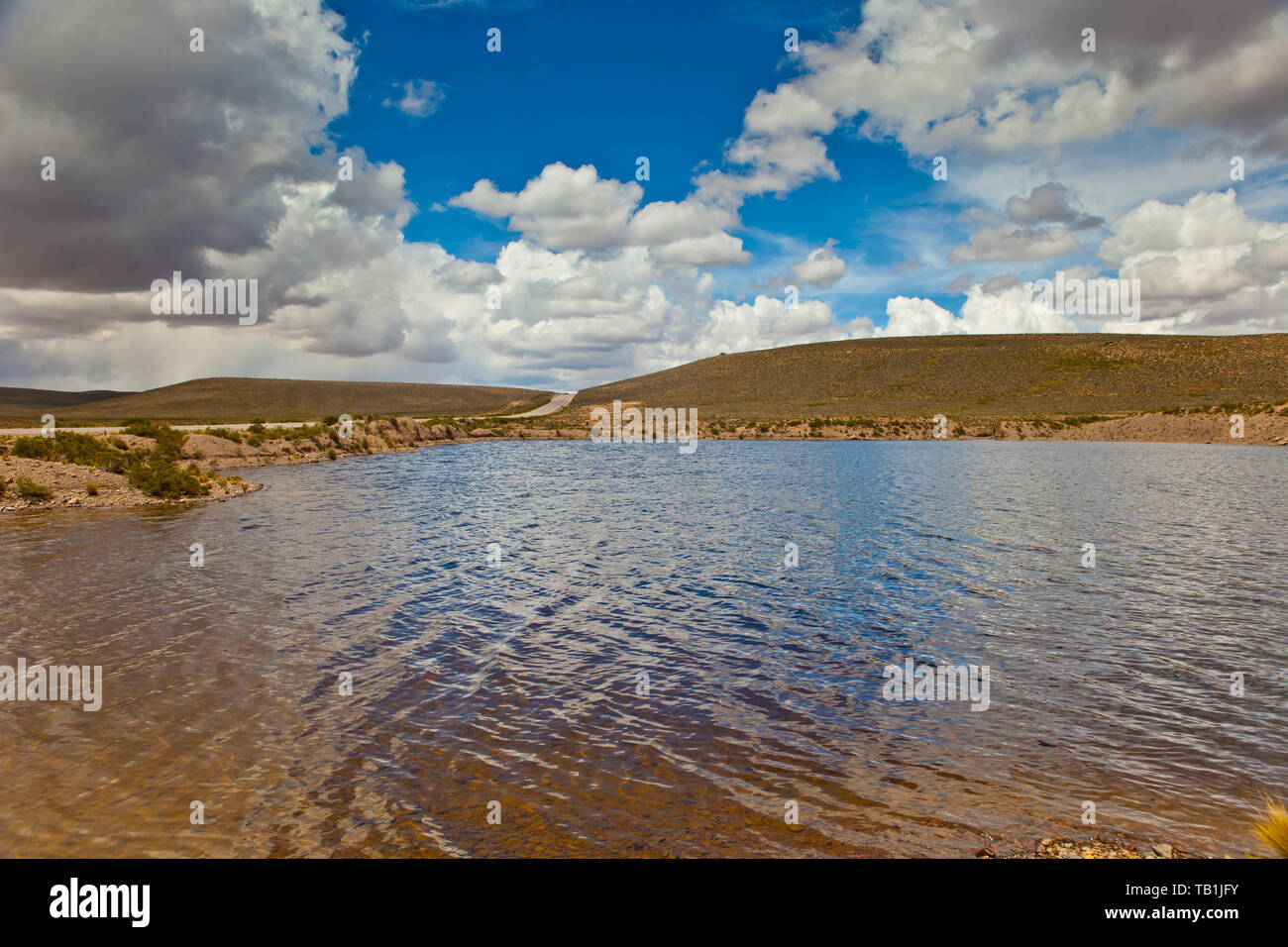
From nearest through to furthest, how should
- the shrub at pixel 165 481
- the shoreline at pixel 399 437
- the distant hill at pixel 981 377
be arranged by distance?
the shoreline at pixel 399 437 → the shrub at pixel 165 481 → the distant hill at pixel 981 377

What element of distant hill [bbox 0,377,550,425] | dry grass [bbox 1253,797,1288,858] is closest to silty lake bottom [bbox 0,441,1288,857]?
dry grass [bbox 1253,797,1288,858]

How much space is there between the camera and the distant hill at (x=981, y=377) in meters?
97.9

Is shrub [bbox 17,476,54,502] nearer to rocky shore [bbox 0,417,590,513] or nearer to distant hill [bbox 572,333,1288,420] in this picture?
rocky shore [bbox 0,417,590,513]

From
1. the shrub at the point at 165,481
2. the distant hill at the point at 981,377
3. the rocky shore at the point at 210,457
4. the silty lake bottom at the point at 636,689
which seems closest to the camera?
the silty lake bottom at the point at 636,689

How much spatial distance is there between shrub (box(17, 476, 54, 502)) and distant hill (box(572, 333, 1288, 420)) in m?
88.5

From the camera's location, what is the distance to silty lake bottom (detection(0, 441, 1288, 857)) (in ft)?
19.4

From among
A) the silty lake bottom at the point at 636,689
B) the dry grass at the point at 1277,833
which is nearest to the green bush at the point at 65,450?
the silty lake bottom at the point at 636,689

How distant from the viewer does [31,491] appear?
25.4 metres

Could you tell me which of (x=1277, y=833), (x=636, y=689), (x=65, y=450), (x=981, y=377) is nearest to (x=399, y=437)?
Result: (x=65, y=450)

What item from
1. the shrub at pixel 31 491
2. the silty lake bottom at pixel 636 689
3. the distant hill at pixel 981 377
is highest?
the distant hill at pixel 981 377

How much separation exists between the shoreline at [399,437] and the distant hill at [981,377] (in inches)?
591

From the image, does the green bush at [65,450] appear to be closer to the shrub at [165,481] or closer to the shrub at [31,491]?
the shrub at [165,481]
